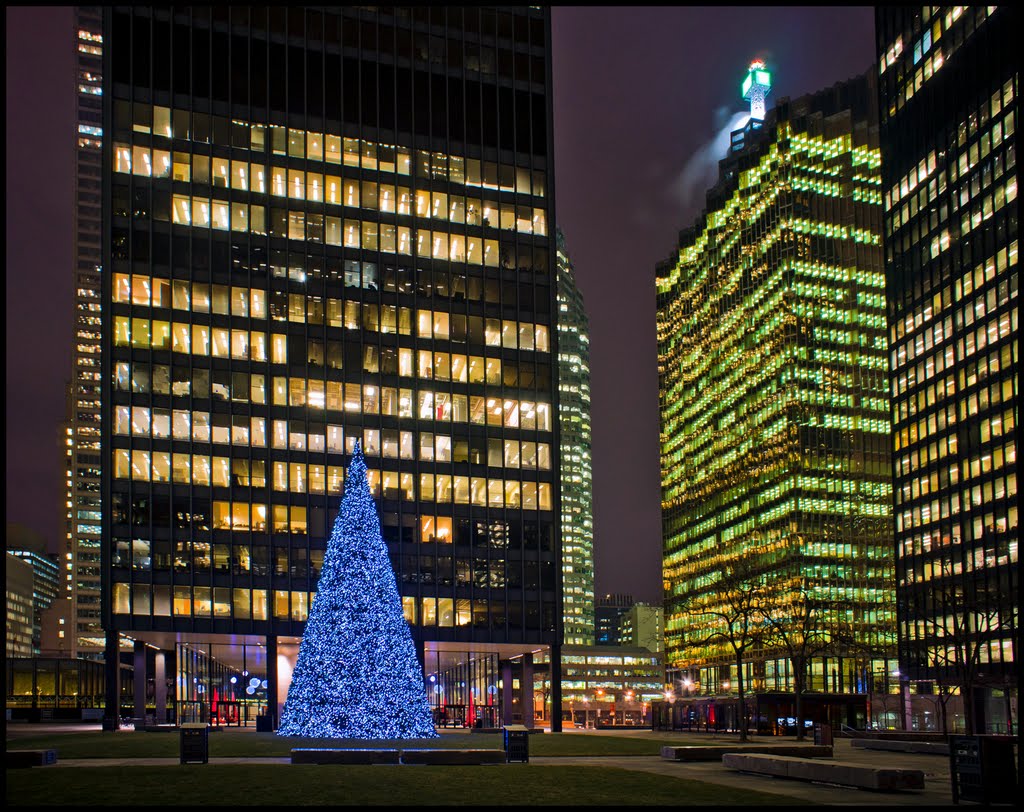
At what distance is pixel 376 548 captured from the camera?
53031mm

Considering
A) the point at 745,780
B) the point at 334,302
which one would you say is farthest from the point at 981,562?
the point at 745,780

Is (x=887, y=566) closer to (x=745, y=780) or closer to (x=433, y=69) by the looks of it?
(x=433, y=69)

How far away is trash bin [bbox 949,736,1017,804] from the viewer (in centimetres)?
2258

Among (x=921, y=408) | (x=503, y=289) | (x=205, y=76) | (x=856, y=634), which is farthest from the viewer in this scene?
(x=856, y=634)

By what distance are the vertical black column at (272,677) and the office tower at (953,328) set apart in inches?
2378

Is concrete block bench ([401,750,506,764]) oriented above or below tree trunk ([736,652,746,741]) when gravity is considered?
above

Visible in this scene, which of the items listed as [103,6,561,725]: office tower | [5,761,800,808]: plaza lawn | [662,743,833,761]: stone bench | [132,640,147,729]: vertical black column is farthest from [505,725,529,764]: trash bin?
[132,640,147,729]: vertical black column

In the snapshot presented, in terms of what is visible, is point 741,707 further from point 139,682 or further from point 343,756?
point 139,682

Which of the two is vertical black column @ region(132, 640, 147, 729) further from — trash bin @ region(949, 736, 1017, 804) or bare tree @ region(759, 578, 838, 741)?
bare tree @ region(759, 578, 838, 741)

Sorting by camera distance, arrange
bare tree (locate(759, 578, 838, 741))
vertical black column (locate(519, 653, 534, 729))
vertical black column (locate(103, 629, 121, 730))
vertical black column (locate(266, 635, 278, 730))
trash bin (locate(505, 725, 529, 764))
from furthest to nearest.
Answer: bare tree (locate(759, 578, 838, 741)), vertical black column (locate(519, 653, 534, 729)), vertical black column (locate(266, 635, 278, 730)), vertical black column (locate(103, 629, 121, 730)), trash bin (locate(505, 725, 529, 764))

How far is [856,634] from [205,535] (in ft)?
445

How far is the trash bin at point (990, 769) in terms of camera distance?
2258 centimetres

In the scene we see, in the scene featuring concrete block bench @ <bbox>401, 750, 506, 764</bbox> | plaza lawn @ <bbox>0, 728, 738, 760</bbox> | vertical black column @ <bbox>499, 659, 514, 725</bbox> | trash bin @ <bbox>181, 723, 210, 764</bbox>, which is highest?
trash bin @ <bbox>181, 723, 210, 764</bbox>

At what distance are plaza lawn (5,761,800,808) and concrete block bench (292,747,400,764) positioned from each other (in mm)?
1353
